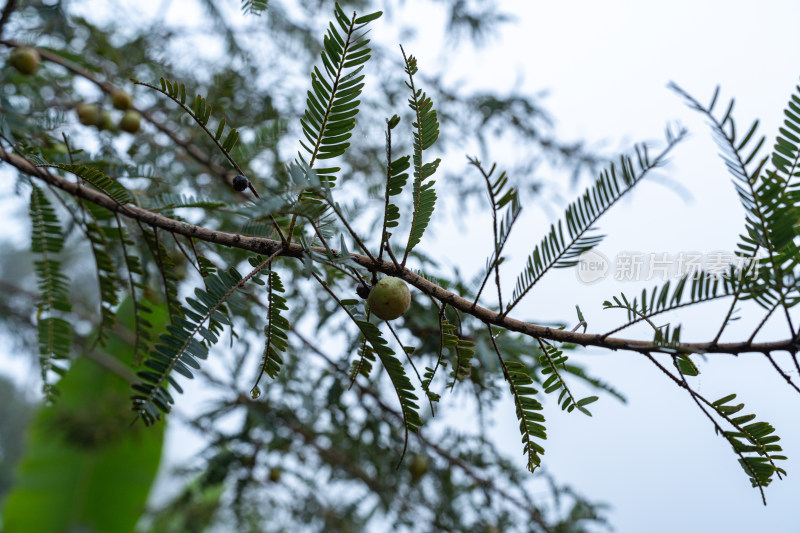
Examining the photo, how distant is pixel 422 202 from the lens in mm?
764

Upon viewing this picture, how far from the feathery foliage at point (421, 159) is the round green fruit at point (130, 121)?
1.43 meters

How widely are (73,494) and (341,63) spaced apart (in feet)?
11.6

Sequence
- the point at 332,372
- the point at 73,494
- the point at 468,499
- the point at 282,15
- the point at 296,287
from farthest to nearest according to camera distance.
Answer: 1. the point at 73,494
2. the point at 282,15
3. the point at 468,499
4. the point at 296,287
5. the point at 332,372

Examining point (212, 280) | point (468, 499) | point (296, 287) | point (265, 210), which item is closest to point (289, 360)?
point (296, 287)

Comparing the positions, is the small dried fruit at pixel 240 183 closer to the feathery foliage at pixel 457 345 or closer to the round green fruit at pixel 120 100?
the feathery foliage at pixel 457 345

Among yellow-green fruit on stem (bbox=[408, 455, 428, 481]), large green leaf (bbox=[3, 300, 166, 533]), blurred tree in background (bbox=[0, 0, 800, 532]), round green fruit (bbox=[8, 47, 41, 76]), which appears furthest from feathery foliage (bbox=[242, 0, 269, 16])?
large green leaf (bbox=[3, 300, 166, 533])

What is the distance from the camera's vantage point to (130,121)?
6.08ft

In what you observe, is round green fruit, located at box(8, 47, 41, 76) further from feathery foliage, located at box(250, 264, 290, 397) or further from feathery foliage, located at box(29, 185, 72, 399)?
feathery foliage, located at box(250, 264, 290, 397)

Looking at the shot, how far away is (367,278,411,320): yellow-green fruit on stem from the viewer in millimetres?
741

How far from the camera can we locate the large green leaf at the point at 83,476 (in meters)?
3.21

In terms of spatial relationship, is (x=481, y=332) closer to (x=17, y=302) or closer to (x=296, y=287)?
(x=296, y=287)

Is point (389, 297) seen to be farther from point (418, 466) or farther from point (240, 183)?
point (418, 466)

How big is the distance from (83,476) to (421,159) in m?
3.57

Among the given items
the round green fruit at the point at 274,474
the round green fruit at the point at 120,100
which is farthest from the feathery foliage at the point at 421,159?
the round green fruit at the point at 274,474
